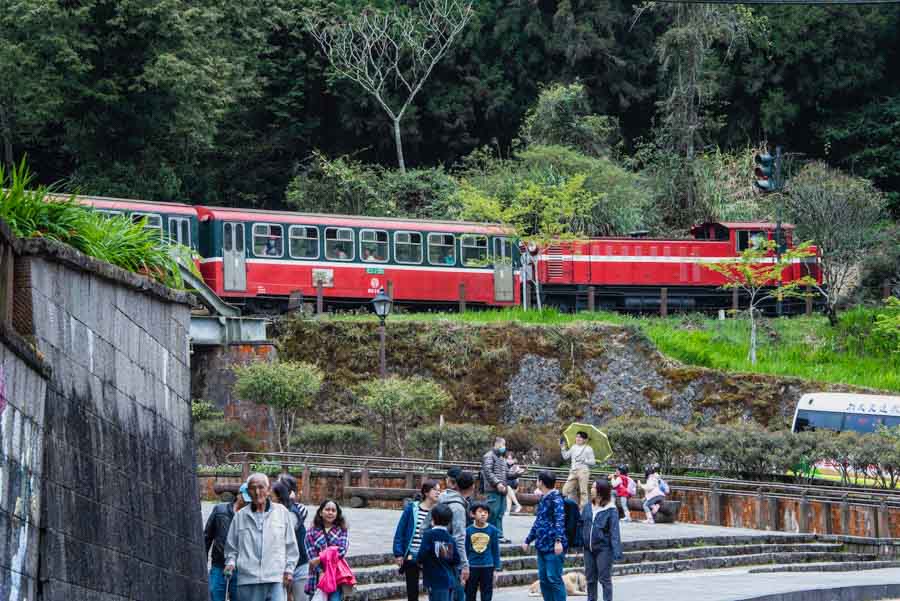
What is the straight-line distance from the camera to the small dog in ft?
55.3

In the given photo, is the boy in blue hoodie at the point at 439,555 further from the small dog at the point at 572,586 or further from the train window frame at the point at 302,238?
the train window frame at the point at 302,238

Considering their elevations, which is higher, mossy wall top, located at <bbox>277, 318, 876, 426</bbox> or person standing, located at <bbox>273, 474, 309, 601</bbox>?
mossy wall top, located at <bbox>277, 318, 876, 426</bbox>

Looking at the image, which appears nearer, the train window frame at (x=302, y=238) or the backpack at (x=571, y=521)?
the backpack at (x=571, y=521)

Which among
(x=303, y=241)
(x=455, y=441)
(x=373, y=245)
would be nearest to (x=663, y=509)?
(x=455, y=441)

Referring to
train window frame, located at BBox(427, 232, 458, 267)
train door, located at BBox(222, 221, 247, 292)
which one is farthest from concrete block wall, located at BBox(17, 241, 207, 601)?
train window frame, located at BBox(427, 232, 458, 267)

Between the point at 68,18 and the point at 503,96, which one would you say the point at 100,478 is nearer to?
the point at 68,18

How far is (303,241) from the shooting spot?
4103cm

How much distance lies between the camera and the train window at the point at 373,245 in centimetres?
4212

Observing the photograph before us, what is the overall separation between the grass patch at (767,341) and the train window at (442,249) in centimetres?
177

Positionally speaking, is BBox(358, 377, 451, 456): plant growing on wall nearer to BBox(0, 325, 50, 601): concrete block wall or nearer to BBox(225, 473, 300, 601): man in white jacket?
BBox(225, 473, 300, 601): man in white jacket

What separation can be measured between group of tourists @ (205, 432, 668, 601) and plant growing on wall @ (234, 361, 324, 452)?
1949 cm

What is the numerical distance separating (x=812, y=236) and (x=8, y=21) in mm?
25500

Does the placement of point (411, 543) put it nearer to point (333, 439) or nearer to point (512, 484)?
point (512, 484)

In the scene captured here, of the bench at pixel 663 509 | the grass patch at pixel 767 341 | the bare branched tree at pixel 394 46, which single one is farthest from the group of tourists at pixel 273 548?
the bare branched tree at pixel 394 46
